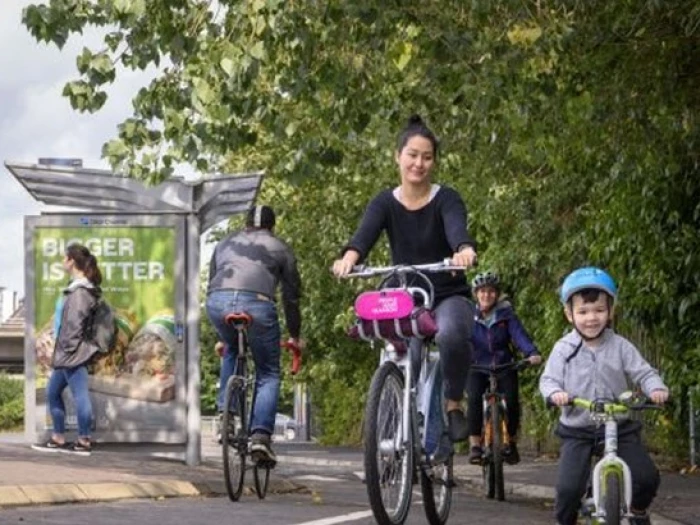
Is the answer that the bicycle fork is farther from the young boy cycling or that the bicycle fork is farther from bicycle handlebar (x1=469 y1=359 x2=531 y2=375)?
bicycle handlebar (x1=469 y1=359 x2=531 y2=375)

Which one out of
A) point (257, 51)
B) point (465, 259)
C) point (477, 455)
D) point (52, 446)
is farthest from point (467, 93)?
point (52, 446)

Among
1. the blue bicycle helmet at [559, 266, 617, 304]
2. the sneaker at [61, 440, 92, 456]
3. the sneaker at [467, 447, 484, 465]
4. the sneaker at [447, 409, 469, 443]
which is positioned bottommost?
the sneaker at [467, 447, 484, 465]

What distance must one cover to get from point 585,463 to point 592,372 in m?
0.38

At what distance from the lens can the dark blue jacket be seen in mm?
13633

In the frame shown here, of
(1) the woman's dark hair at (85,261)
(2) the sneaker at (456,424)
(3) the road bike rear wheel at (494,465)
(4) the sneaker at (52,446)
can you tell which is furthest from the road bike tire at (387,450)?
(4) the sneaker at (52,446)

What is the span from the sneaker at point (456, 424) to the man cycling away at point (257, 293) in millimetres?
2518

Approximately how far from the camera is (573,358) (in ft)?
25.5

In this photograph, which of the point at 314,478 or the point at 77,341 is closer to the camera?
the point at 77,341

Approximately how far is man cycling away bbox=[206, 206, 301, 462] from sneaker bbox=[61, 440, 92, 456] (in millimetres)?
3420

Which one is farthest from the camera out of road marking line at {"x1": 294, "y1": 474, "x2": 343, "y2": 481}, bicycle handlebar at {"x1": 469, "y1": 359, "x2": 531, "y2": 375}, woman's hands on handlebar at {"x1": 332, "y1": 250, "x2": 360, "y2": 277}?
road marking line at {"x1": 294, "y1": 474, "x2": 343, "y2": 481}

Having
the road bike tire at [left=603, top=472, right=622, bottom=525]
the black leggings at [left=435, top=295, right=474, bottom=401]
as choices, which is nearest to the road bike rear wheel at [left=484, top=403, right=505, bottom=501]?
the black leggings at [left=435, top=295, right=474, bottom=401]

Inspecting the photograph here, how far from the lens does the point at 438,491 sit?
31.6 ft

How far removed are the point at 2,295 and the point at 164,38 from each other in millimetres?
111088

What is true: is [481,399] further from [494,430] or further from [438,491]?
[438,491]
